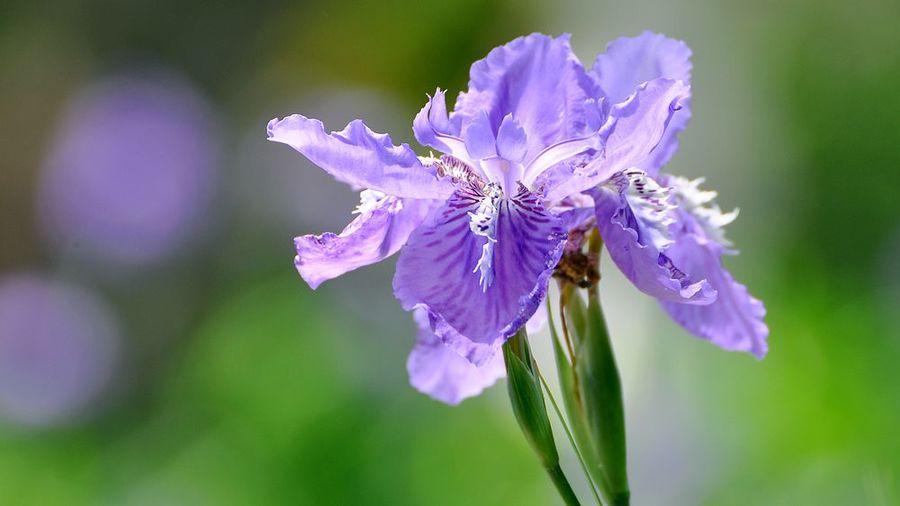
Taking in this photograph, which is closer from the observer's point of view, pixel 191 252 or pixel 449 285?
pixel 449 285

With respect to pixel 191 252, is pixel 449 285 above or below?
above

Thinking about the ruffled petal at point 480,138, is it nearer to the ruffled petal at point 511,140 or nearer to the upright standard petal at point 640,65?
the ruffled petal at point 511,140

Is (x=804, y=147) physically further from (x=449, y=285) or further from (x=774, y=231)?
(x=449, y=285)

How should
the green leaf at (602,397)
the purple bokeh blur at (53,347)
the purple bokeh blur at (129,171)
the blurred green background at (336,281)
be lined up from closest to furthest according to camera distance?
the green leaf at (602,397)
the blurred green background at (336,281)
the purple bokeh blur at (53,347)
the purple bokeh blur at (129,171)

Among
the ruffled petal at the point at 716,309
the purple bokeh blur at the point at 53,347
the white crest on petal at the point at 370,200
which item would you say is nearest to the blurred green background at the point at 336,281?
the purple bokeh blur at the point at 53,347

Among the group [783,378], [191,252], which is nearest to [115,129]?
[191,252]

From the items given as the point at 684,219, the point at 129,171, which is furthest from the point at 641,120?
the point at 129,171

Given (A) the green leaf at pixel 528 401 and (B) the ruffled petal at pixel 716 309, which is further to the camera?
(B) the ruffled petal at pixel 716 309

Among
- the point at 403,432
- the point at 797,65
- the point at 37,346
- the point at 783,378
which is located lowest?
the point at 37,346

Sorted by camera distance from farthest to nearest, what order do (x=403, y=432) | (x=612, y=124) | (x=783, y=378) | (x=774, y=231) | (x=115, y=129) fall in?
(x=115, y=129) < (x=774, y=231) < (x=403, y=432) < (x=783, y=378) < (x=612, y=124)
